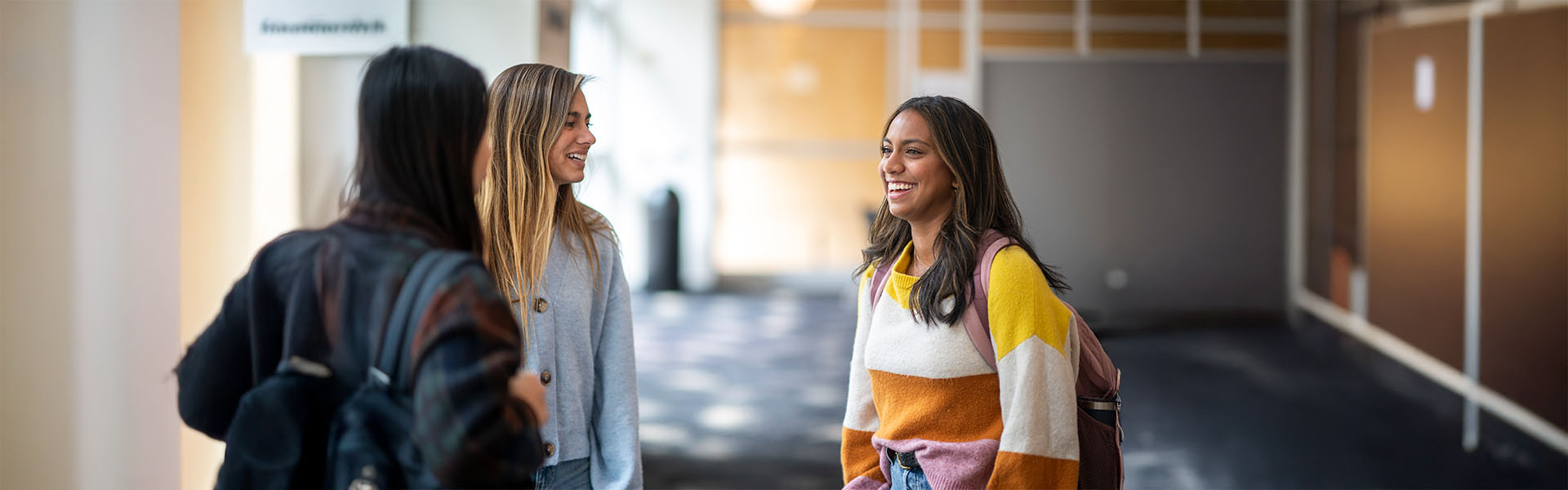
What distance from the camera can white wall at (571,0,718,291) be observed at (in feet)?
34.6

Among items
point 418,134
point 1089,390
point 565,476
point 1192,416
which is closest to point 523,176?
point 565,476

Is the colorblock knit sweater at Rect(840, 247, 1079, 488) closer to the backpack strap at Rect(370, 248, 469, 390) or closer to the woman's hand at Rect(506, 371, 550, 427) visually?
the woman's hand at Rect(506, 371, 550, 427)

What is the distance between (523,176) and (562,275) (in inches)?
7.4

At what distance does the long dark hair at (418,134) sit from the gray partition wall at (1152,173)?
783cm

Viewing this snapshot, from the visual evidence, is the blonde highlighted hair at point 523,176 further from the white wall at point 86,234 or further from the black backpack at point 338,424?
the white wall at point 86,234

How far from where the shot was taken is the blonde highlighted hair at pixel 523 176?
1844 millimetres

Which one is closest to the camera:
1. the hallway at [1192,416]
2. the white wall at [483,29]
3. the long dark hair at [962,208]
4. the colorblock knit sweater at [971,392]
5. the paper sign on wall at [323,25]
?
the colorblock knit sweater at [971,392]

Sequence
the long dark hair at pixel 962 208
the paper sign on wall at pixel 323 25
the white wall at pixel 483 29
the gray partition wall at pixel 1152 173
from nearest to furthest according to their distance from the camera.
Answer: the long dark hair at pixel 962 208, the paper sign on wall at pixel 323 25, the white wall at pixel 483 29, the gray partition wall at pixel 1152 173

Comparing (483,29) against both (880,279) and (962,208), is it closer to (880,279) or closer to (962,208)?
(880,279)

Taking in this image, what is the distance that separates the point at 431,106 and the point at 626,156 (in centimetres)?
971

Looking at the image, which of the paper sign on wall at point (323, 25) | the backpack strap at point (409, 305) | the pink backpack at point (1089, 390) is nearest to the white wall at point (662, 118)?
the paper sign on wall at point (323, 25)

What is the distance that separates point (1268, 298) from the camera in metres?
8.99

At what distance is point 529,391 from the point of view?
4.03 feet

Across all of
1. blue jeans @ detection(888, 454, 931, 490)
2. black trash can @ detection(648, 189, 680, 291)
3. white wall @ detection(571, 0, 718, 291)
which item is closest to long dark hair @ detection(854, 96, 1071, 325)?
blue jeans @ detection(888, 454, 931, 490)
